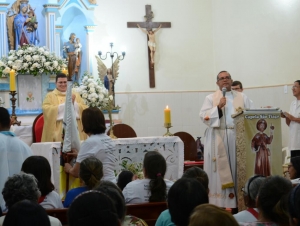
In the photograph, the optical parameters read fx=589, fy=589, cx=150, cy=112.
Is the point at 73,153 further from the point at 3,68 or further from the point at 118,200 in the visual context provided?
the point at 3,68

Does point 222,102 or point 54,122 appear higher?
point 222,102

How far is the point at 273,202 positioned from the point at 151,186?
58.5 inches

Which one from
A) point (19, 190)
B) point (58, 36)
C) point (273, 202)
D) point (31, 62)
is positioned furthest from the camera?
point (58, 36)

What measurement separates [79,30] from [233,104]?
5.32 m

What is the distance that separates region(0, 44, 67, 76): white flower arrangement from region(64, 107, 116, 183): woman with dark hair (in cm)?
460

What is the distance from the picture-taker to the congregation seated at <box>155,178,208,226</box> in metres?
3.02

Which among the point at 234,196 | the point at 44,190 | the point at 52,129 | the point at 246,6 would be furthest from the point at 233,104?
the point at 246,6

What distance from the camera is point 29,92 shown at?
9.85 metres

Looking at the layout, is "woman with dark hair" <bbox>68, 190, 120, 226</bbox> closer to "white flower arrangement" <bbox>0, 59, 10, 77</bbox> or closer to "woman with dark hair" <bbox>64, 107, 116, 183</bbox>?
"woman with dark hair" <bbox>64, 107, 116, 183</bbox>

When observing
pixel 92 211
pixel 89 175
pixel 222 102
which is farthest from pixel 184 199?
pixel 222 102

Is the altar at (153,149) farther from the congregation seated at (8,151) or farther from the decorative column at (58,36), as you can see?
the decorative column at (58,36)

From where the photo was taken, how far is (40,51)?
9.38 m

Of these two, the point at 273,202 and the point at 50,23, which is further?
the point at 50,23

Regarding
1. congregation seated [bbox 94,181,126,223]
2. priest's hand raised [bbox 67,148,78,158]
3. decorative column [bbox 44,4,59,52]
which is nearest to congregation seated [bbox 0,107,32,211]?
priest's hand raised [bbox 67,148,78,158]
